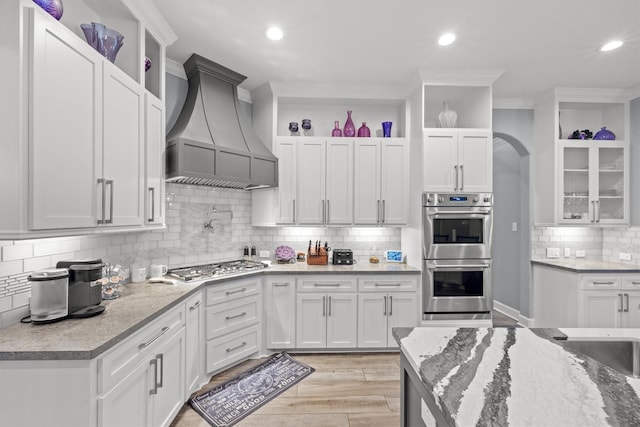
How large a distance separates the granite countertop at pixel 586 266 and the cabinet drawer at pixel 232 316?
135 inches

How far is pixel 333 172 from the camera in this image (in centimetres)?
355

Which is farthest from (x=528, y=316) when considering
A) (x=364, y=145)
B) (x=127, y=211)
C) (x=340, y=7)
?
(x=127, y=211)

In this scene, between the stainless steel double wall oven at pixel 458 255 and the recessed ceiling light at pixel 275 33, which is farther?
the stainless steel double wall oven at pixel 458 255

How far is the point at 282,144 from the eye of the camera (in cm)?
353

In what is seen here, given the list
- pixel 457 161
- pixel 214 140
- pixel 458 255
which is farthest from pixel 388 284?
pixel 214 140

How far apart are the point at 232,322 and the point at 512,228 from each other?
13.3 ft

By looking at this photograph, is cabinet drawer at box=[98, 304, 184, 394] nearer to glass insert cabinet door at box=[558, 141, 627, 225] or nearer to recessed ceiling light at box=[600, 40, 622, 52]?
recessed ceiling light at box=[600, 40, 622, 52]

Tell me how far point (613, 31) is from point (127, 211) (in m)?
3.96

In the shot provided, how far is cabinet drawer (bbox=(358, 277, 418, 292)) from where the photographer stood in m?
3.26

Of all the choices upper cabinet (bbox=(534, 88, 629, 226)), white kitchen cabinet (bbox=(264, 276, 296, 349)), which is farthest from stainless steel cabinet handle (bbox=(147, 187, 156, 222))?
upper cabinet (bbox=(534, 88, 629, 226))

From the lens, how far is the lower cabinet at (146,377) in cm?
142

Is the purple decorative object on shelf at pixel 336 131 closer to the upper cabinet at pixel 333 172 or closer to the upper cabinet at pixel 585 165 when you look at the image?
the upper cabinet at pixel 333 172

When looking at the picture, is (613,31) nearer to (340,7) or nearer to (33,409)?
(340,7)

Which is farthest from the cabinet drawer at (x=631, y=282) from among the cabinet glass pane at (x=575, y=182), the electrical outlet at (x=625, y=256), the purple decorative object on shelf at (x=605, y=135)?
the purple decorative object on shelf at (x=605, y=135)
